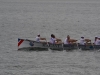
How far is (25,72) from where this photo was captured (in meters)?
39.3

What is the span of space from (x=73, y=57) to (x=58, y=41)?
4.06 m

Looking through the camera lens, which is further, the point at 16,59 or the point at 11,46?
the point at 11,46

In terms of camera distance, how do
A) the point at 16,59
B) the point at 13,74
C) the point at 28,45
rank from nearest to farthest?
the point at 13,74
the point at 16,59
the point at 28,45

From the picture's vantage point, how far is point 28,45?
49.4m

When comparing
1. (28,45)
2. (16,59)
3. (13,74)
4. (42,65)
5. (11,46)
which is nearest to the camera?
(13,74)

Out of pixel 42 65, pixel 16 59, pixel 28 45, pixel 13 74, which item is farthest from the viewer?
pixel 28 45

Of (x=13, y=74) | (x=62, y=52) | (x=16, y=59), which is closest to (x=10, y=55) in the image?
(x=16, y=59)

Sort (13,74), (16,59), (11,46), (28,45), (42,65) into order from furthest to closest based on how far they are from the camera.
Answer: (11,46) → (28,45) → (16,59) → (42,65) → (13,74)

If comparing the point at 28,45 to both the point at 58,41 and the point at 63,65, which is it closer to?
the point at 58,41

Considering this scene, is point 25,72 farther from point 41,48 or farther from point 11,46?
point 11,46

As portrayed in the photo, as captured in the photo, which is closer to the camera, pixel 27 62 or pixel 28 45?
pixel 27 62

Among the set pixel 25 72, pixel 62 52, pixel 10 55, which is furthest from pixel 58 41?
pixel 25 72

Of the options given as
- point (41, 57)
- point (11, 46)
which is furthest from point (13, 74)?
point (11, 46)

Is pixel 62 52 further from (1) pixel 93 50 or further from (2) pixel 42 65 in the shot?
(2) pixel 42 65
